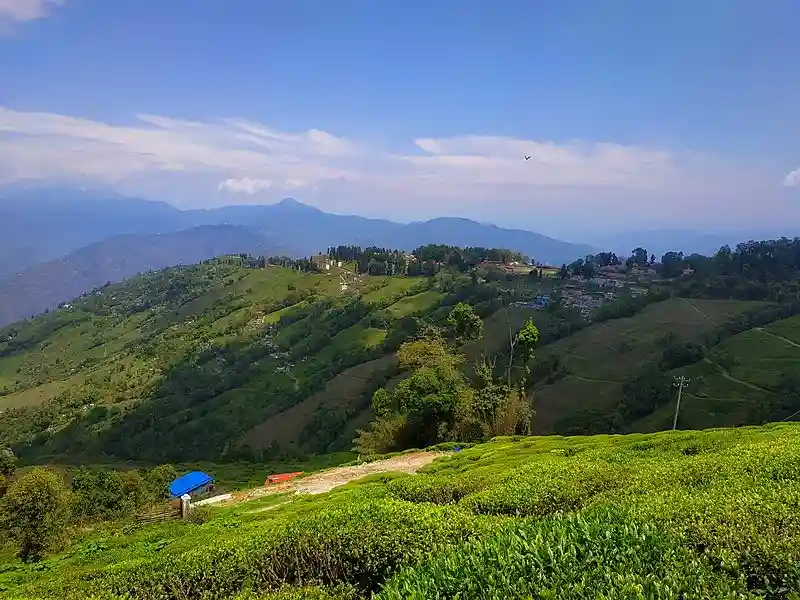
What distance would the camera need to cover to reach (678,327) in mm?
134250

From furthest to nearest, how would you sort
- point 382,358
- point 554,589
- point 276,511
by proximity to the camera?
point 382,358 → point 276,511 → point 554,589

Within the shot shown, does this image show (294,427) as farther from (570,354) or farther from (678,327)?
(678,327)

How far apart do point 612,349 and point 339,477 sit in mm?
101142

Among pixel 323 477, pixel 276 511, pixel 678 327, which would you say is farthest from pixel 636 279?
pixel 276 511

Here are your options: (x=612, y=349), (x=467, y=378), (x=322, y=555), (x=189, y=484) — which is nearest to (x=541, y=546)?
(x=322, y=555)

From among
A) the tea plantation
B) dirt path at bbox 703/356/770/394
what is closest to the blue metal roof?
the tea plantation

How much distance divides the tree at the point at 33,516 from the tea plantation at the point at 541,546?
35.5 ft

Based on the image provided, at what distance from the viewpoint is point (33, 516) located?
31.4 m

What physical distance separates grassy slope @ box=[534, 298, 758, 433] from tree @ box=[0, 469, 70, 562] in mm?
79845

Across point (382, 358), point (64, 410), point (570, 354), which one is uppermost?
point (570, 354)

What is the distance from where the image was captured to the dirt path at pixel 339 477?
42062mm

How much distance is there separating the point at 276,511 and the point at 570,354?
109 metres

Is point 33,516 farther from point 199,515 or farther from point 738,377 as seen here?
point 738,377

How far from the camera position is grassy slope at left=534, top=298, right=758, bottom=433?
106688 mm
